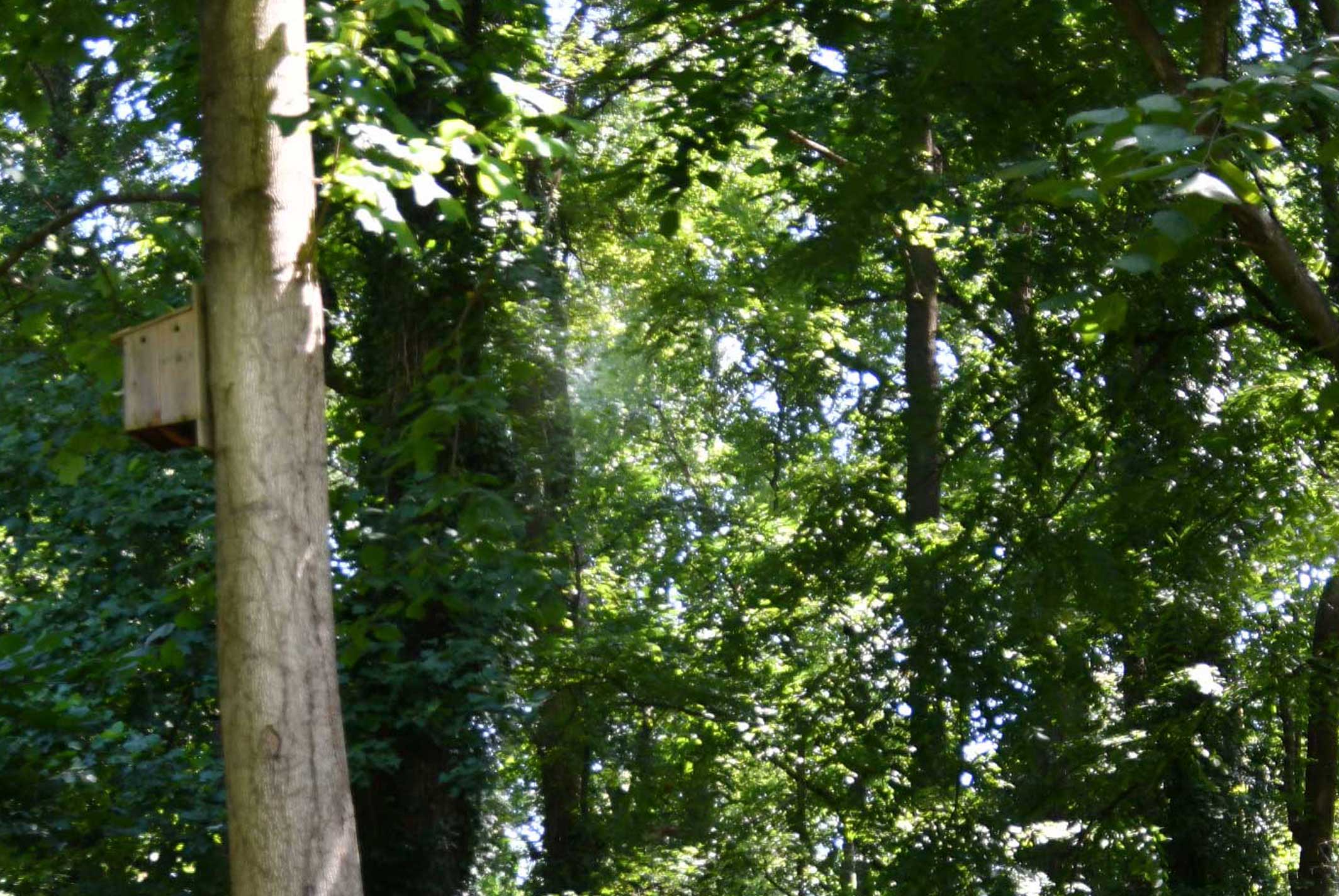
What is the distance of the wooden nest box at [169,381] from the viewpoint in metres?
3.86

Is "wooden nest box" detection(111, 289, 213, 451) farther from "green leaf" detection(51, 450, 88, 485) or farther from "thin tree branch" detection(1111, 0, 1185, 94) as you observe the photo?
"thin tree branch" detection(1111, 0, 1185, 94)

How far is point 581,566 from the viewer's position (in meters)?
13.6

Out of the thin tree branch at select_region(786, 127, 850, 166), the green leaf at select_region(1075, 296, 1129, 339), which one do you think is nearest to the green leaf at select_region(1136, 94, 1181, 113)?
the green leaf at select_region(1075, 296, 1129, 339)

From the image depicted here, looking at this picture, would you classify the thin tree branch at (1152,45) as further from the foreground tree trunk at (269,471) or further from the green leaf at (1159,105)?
the foreground tree trunk at (269,471)

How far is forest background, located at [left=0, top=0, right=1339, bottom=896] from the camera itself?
5.42 meters

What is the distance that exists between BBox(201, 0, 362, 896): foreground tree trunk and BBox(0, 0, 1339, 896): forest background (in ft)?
0.72

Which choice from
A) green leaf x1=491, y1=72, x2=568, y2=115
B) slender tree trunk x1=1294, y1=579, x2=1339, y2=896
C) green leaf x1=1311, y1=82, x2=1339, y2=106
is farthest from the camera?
slender tree trunk x1=1294, y1=579, x2=1339, y2=896

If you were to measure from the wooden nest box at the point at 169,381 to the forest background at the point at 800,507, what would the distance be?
59 cm

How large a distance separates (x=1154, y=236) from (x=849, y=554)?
21.5ft

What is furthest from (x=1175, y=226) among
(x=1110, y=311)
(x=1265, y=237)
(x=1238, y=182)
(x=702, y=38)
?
(x=702, y=38)

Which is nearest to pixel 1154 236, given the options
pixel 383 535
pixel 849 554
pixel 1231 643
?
pixel 383 535

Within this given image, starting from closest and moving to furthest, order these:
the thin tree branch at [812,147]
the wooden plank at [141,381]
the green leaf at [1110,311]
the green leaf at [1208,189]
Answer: the green leaf at [1208,189], the green leaf at [1110,311], the wooden plank at [141,381], the thin tree branch at [812,147]

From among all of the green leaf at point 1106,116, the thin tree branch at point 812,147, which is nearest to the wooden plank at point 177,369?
the green leaf at point 1106,116

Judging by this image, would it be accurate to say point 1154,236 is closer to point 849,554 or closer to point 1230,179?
point 1230,179
